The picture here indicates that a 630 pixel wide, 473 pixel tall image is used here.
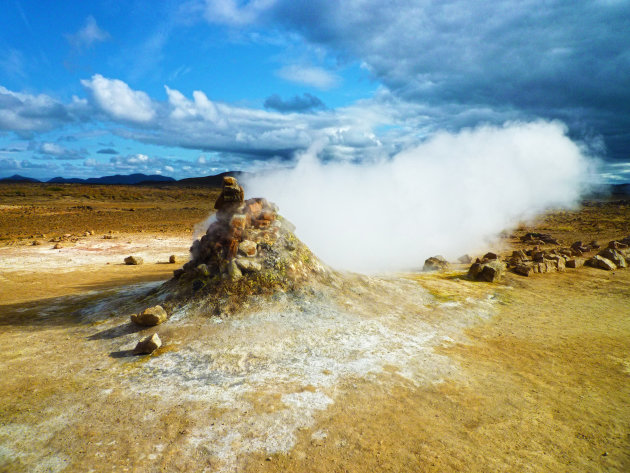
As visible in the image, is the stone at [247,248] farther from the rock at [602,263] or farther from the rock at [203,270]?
the rock at [602,263]

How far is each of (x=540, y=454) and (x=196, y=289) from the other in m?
5.52

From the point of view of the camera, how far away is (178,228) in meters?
23.8

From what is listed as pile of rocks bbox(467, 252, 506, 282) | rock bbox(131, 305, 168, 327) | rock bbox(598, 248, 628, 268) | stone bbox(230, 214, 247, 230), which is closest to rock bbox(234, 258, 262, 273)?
stone bbox(230, 214, 247, 230)

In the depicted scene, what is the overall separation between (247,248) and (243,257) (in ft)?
0.62

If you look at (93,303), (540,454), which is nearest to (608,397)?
(540,454)

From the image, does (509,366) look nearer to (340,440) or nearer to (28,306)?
(340,440)

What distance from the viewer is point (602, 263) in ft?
39.0

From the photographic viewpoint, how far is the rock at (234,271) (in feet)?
22.2

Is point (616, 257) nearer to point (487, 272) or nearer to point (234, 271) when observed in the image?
point (487, 272)

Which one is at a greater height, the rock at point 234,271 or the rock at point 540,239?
the rock at point 234,271

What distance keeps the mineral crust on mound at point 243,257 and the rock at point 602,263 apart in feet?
32.5

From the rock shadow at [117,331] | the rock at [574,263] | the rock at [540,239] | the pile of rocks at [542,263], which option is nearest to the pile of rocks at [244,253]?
the rock shadow at [117,331]

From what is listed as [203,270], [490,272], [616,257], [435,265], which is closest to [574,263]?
[616,257]

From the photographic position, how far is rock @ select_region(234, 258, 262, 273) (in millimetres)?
6902
